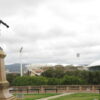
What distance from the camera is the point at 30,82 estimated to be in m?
41.2

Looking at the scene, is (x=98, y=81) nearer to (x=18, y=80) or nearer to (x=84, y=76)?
(x=84, y=76)

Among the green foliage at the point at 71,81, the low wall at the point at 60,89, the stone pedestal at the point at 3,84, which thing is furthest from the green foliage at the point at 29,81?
the stone pedestal at the point at 3,84

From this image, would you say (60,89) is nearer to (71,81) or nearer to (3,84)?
(71,81)

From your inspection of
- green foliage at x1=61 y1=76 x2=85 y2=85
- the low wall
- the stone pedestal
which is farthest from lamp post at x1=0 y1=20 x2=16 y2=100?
green foliage at x1=61 y1=76 x2=85 y2=85

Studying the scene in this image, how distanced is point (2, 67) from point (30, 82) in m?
32.8

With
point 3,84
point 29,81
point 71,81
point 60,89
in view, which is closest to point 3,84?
point 3,84

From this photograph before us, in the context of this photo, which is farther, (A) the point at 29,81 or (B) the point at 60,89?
(A) the point at 29,81

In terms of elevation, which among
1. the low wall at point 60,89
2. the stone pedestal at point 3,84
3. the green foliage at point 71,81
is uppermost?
the stone pedestal at point 3,84

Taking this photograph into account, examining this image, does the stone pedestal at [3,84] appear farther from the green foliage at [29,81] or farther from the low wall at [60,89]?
the green foliage at [29,81]

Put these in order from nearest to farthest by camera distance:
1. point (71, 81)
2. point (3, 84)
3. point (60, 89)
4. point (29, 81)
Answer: point (3, 84)
point (60, 89)
point (71, 81)
point (29, 81)

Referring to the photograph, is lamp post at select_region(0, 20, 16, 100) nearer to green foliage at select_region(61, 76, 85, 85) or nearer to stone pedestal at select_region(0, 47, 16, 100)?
stone pedestal at select_region(0, 47, 16, 100)

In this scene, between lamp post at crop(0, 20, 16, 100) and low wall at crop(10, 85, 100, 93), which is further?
low wall at crop(10, 85, 100, 93)

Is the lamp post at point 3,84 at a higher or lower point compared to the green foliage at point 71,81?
higher

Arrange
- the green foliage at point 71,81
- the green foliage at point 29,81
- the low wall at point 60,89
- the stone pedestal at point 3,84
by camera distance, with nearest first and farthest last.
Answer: the stone pedestal at point 3,84 < the low wall at point 60,89 < the green foliage at point 71,81 < the green foliage at point 29,81
